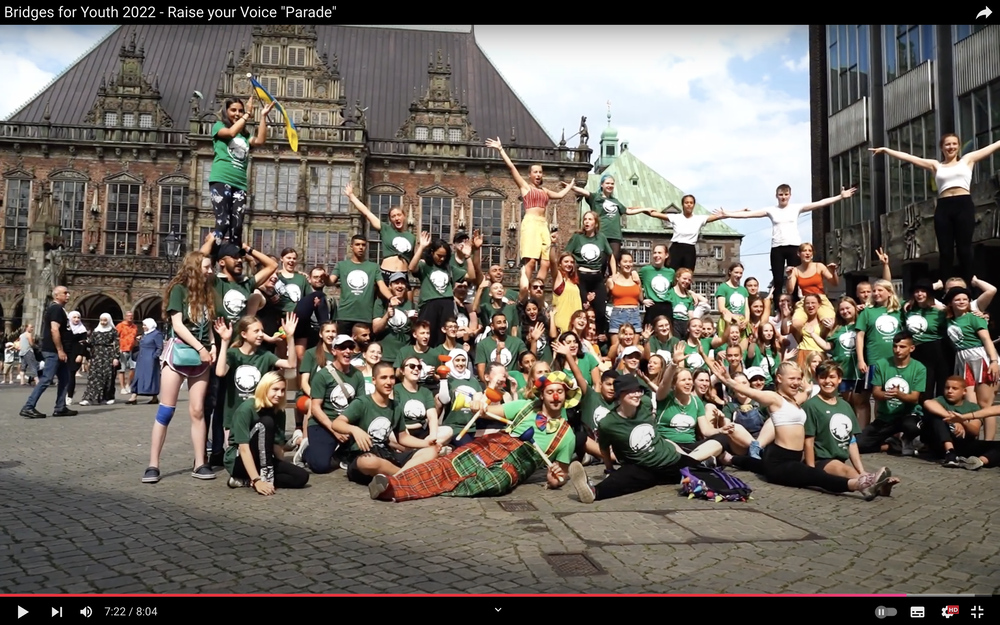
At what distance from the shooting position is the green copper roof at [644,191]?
66.1m

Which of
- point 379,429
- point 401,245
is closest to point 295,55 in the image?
point 401,245

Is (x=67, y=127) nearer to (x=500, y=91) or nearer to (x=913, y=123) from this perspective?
(x=500, y=91)

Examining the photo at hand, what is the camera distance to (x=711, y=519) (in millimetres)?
5410

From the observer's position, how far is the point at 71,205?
42.2 meters

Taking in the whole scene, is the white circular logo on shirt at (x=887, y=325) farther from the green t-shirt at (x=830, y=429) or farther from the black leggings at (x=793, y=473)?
the black leggings at (x=793, y=473)

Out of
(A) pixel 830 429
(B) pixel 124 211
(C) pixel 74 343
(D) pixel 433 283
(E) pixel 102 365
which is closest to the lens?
(A) pixel 830 429

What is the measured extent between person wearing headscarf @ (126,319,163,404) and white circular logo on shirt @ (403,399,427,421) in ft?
31.9

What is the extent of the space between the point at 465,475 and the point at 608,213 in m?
6.17

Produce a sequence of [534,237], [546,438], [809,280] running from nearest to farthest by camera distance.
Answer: [546,438] < [534,237] < [809,280]

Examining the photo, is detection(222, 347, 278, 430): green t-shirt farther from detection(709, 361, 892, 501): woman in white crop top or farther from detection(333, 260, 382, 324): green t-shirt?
detection(709, 361, 892, 501): woman in white crop top

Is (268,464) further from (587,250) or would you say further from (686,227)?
(686,227)

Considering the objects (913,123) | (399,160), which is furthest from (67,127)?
(913,123)

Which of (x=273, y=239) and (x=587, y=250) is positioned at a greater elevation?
(x=273, y=239)
